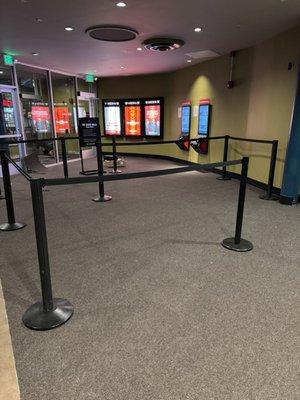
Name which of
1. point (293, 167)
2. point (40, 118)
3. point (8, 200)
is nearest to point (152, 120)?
point (40, 118)

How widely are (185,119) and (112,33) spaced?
4.28 meters

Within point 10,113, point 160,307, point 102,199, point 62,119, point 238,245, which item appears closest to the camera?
point 160,307

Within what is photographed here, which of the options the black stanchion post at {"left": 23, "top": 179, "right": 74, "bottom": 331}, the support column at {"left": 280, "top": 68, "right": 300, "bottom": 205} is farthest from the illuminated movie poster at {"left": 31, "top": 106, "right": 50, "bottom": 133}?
the black stanchion post at {"left": 23, "top": 179, "right": 74, "bottom": 331}

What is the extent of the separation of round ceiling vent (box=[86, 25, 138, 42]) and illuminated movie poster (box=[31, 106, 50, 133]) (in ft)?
13.7

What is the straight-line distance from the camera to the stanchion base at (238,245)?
302cm

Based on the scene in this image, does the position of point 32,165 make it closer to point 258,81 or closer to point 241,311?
point 258,81

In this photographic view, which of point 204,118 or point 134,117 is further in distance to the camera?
point 134,117

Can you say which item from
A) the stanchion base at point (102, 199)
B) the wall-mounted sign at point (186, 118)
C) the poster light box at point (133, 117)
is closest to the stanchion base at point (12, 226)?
the stanchion base at point (102, 199)

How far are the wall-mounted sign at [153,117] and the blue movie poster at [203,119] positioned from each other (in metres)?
2.34

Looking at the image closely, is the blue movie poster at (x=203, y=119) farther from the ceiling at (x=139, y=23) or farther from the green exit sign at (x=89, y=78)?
the green exit sign at (x=89, y=78)

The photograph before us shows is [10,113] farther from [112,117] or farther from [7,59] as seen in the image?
[112,117]

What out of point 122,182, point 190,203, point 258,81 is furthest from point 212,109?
point 190,203

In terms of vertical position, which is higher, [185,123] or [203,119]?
[203,119]

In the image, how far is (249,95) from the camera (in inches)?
237
